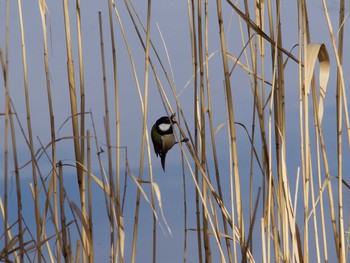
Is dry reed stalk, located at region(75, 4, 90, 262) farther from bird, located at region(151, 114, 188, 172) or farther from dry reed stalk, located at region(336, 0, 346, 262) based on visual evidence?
bird, located at region(151, 114, 188, 172)

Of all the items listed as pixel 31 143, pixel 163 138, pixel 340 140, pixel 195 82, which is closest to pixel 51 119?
pixel 31 143

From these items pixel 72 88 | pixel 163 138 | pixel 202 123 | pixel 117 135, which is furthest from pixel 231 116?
pixel 163 138

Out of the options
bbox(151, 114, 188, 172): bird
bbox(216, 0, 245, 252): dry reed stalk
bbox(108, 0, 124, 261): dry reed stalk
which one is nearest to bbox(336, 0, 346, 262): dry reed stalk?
bbox(216, 0, 245, 252): dry reed stalk

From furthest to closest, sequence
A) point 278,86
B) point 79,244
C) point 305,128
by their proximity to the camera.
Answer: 1. point 79,244
2. point 278,86
3. point 305,128

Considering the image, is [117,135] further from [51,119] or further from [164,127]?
[164,127]

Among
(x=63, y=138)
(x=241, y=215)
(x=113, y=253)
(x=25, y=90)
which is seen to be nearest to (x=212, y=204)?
(x=241, y=215)

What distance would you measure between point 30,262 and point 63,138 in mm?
339

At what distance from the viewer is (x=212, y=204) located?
4.54 feet

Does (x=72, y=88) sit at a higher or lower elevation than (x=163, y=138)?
higher

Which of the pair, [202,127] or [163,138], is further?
[163,138]

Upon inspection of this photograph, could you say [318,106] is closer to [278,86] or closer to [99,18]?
[278,86]

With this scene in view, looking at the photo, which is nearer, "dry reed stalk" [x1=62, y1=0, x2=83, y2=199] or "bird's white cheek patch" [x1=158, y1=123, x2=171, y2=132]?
"dry reed stalk" [x1=62, y1=0, x2=83, y2=199]

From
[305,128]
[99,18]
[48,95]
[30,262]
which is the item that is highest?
[99,18]

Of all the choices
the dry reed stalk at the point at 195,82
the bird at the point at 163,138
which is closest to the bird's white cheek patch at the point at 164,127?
the bird at the point at 163,138
